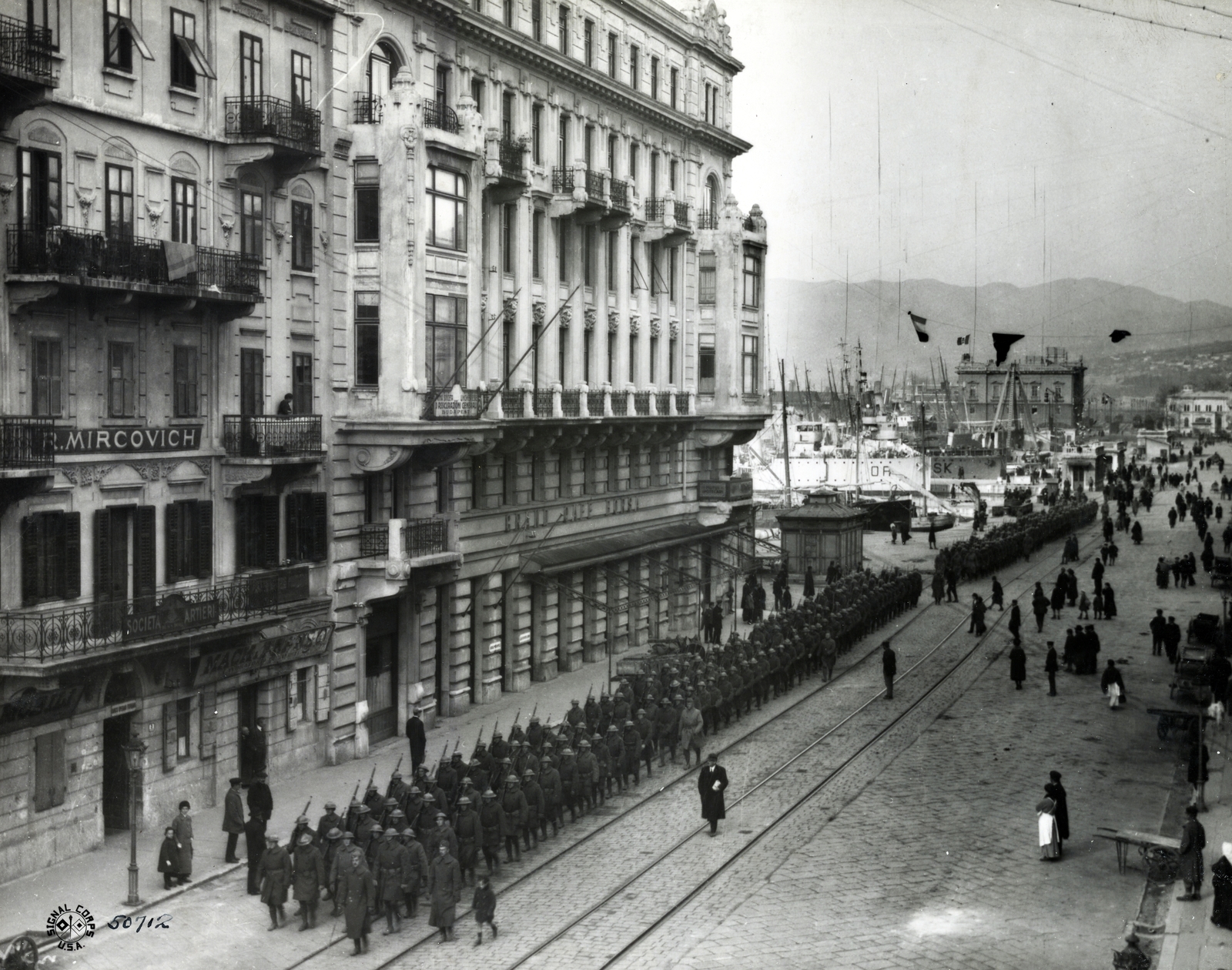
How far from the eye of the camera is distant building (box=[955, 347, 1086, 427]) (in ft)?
562

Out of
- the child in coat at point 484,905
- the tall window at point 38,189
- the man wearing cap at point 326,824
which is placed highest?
the tall window at point 38,189

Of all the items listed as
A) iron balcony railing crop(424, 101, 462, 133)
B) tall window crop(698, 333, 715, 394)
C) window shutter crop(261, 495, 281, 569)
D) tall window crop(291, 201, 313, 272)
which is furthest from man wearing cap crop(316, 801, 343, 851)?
tall window crop(698, 333, 715, 394)

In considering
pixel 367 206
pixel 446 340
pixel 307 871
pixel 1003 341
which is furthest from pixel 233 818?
pixel 1003 341

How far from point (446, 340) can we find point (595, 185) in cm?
1098

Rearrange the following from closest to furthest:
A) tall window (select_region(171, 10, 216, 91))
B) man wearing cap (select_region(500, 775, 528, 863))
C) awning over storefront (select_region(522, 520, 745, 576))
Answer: man wearing cap (select_region(500, 775, 528, 863)) → tall window (select_region(171, 10, 216, 91)) → awning over storefront (select_region(522, 520, 745, 576))

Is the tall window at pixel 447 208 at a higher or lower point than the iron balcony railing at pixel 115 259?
higher

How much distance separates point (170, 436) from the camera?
28.0 m

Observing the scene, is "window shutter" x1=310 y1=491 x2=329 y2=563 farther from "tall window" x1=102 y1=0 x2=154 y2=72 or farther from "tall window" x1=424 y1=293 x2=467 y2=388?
"tall window" x1=102 y1=0 x2=154 y2=72

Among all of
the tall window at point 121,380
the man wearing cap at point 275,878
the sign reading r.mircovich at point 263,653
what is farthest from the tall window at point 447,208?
the man wearing cap at point 275,878

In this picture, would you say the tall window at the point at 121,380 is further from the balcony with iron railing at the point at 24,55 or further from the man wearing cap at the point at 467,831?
the man wearing cap at the point at 467,831

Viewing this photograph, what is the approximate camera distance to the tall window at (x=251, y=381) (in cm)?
3003

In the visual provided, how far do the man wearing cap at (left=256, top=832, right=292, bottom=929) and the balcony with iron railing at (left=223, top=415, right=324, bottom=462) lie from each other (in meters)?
9.90

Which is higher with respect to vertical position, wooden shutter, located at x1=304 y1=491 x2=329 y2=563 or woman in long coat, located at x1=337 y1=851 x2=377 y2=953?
wooden shutter, located at x1=304 y1=491 x2=329 y2=563

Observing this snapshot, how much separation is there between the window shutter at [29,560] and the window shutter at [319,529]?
26.5 ft
